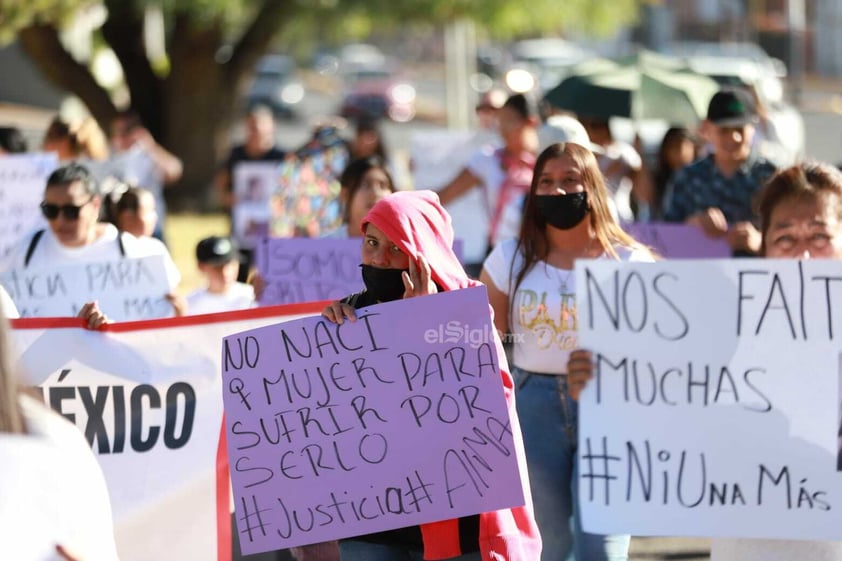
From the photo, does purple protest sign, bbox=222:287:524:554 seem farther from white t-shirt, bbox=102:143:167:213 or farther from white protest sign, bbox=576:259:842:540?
white t-shirt, bbox=102:143:167:213

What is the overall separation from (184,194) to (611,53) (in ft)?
120

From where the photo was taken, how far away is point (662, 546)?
6.71 meters

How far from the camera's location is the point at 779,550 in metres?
4.17

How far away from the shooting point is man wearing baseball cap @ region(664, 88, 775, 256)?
6.96m

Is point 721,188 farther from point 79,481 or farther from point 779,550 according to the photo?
point 79,481

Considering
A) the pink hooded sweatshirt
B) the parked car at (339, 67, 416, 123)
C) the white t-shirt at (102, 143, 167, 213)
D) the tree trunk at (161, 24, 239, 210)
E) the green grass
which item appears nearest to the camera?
the pink hooded sweatshirt

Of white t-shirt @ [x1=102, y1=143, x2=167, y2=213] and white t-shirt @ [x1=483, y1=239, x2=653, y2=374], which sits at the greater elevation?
white t-shirt @ [x1=102, y1=143, x2=167, y2=213]

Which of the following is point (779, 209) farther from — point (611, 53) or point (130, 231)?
point (611, 53)

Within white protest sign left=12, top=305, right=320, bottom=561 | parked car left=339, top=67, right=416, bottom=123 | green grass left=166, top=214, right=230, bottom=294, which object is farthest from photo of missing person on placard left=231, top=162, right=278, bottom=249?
parked car left=339, top=67, right=416, bottom=123

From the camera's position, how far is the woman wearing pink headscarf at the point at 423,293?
3.91 metres

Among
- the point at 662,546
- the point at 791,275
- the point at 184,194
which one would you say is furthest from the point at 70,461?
the point at 184,194

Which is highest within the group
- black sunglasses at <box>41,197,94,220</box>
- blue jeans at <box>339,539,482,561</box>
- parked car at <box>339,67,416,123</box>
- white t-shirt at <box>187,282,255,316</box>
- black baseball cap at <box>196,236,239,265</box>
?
parked car at <box>339,67,416,123</box>

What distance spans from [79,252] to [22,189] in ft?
11.9

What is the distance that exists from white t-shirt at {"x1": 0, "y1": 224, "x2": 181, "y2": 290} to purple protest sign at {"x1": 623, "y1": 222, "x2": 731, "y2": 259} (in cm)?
230
